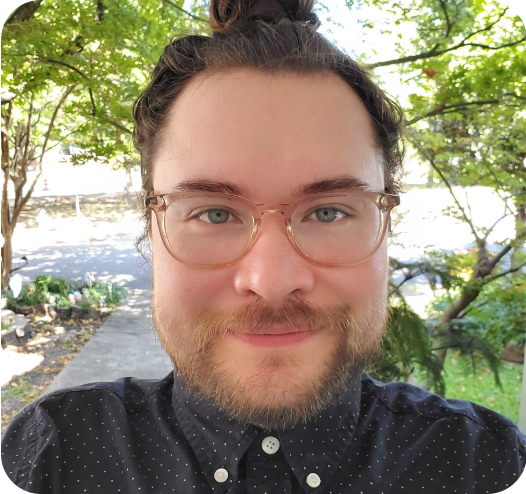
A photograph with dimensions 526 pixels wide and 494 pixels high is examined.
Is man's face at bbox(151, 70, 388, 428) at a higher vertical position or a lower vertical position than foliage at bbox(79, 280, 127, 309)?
higher

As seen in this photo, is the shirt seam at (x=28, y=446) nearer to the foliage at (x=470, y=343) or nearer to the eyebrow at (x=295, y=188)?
the eyebrow at (x=295, y=188)

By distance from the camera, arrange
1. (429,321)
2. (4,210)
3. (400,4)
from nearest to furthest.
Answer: (400,4) < (429,321) < (4,210)

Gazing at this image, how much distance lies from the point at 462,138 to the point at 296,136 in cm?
131

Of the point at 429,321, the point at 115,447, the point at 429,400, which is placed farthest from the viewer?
the point at 429,321

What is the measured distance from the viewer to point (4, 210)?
6.91ft

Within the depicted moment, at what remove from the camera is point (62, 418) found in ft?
3.02

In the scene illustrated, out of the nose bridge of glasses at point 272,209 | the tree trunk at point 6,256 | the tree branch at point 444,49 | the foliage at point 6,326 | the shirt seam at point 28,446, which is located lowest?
the foliage at point 6,326

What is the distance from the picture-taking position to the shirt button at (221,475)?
32.8 inches

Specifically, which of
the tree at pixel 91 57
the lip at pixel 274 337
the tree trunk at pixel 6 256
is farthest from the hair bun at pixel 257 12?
the tree trunk at pixel 6 256

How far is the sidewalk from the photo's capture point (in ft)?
6.38

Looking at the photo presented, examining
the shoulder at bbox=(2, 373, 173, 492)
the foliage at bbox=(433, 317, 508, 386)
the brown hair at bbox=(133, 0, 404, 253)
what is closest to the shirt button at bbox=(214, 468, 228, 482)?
the shoulder at bbox=(2, 373, 173, 492)

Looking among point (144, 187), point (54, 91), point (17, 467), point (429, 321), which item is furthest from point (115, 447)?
point (54, 91)

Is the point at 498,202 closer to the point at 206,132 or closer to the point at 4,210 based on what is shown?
the point at 206,132

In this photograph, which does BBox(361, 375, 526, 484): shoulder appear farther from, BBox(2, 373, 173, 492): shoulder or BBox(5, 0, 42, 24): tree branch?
BBox(5, 0, 42, 24): tree branch
